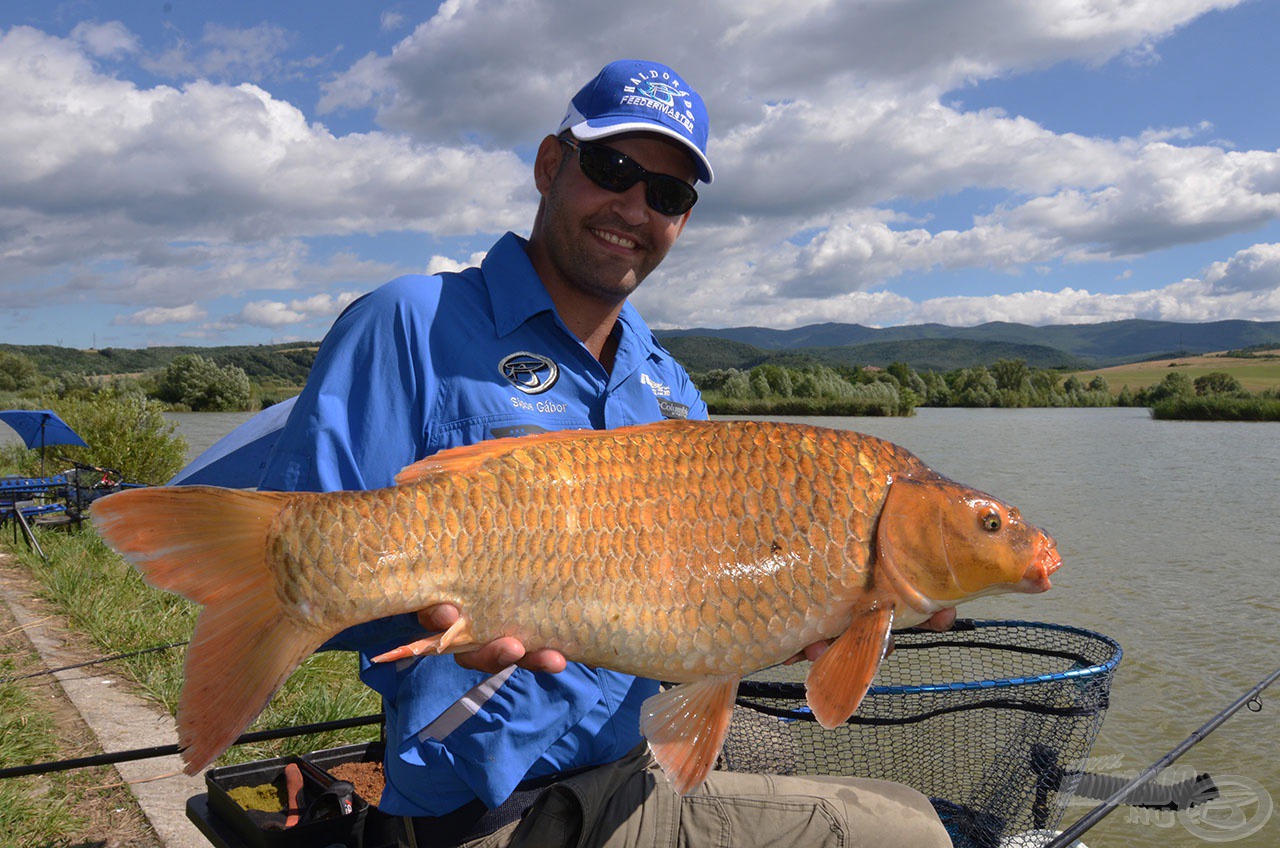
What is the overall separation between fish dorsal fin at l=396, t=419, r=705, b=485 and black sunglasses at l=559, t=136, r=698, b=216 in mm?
820

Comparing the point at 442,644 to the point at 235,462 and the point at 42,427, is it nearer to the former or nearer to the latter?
the point at 235,462

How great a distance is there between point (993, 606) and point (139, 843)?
7.60 metres

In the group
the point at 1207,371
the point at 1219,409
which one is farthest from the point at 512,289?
the point at 1207,371

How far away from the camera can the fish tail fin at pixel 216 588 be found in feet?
4.57

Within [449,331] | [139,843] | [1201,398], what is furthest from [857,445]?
[1201,398]

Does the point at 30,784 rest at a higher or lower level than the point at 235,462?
lower

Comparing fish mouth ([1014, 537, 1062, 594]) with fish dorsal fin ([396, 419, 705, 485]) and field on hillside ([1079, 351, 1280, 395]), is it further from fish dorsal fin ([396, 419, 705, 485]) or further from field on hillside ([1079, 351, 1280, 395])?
field on hillside ([1079, 351, 1280, 395])

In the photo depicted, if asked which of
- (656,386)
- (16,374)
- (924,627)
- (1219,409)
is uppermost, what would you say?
(656,386)

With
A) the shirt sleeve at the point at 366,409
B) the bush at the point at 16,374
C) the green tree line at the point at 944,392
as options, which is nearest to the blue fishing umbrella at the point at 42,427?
the shirt sleeve at the point at 366,409

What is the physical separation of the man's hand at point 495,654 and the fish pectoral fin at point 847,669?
52 cm

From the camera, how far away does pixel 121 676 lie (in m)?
4.89

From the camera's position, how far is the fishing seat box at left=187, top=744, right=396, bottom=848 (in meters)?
2.30

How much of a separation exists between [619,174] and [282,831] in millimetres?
1959

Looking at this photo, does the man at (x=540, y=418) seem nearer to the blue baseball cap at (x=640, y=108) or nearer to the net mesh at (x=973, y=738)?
the blue baseball cap at (x=640, y=108)
